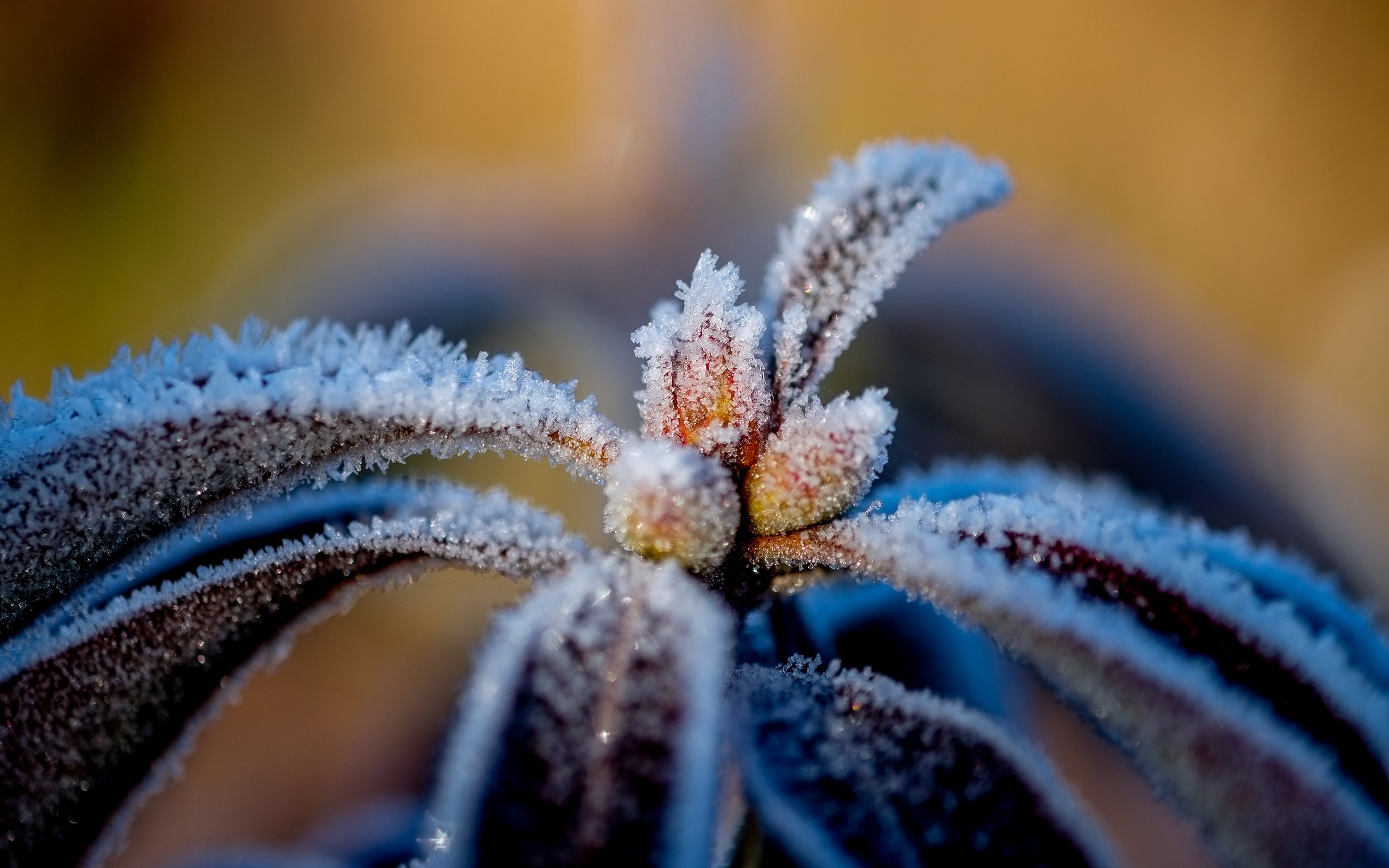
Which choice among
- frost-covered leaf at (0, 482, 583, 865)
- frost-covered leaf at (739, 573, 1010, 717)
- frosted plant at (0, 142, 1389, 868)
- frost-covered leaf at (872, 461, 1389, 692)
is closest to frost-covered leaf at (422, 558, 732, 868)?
frosted plant at (0, 142, 1389, 868)

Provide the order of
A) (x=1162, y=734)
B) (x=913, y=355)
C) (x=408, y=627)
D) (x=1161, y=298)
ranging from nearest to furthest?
(x=1162, y=734) → (x=408, y=627) → (x=913, y=355) → (x=1161, y=298)

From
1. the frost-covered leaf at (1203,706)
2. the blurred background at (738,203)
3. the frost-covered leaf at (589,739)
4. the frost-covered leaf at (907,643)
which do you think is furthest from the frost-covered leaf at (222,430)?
the blurred background at (738,203)

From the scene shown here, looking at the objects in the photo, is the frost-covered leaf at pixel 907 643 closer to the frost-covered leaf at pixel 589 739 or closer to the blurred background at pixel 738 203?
the frost-covered leaf at pixel 589 739

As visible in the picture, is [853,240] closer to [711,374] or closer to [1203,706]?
[711,374]

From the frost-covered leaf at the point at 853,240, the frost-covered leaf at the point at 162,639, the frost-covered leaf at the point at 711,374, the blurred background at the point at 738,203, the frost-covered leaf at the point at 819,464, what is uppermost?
the blurred background at the point at 738,203

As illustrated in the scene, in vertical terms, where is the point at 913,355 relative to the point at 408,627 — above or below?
above

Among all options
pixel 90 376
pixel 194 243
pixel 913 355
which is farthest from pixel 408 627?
pixel 90 376

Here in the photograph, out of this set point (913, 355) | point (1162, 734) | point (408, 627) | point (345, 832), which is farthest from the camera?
point (913, 355)

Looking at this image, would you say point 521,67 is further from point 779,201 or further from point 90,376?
point 90,376
